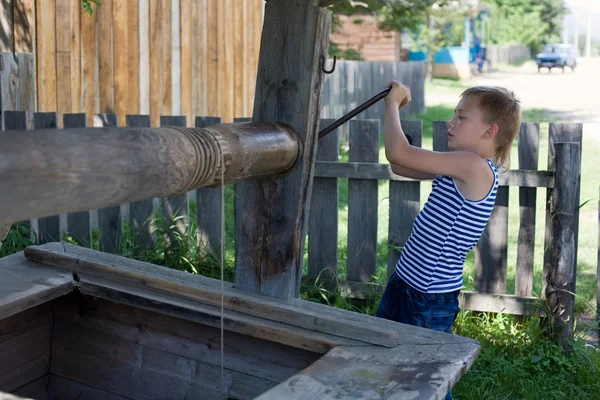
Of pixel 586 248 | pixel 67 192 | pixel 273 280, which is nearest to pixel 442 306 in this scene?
pixel 273 280

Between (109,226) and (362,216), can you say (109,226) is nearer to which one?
(109,226)

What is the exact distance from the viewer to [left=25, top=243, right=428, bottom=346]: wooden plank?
2232 mm

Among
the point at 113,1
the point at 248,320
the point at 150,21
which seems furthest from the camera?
the point at 150,21

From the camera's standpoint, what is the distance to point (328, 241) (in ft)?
15.3

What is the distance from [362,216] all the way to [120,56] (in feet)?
9.21

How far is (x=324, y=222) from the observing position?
4.67 metres

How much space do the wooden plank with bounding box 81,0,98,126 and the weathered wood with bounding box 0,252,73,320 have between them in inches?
130

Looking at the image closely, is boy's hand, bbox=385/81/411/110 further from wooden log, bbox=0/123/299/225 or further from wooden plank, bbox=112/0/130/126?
wooden plank, bbox=112/0/130/126

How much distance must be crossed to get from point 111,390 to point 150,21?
462cm

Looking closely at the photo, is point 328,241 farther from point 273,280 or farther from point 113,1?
point 113,1

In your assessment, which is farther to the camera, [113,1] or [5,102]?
[113,1]

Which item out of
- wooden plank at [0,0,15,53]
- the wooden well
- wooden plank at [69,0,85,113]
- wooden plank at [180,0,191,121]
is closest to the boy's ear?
the wooden well

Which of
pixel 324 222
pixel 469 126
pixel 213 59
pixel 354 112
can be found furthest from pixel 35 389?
pixel 213 59

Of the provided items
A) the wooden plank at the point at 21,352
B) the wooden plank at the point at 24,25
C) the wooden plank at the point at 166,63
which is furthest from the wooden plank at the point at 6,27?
the wooden plank at the point at 21,352
